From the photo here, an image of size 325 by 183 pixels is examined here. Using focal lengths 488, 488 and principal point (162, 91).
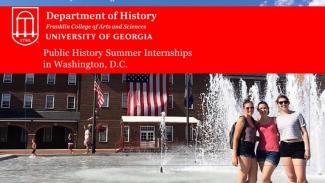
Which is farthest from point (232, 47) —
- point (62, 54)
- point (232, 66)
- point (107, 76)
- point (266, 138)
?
point (107, 76)

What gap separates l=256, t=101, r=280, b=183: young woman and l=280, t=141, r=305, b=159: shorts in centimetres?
12

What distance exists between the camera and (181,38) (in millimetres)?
10062

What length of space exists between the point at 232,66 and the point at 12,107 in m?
39.8

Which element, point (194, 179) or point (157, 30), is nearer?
point (157, 30)

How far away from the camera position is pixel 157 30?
1001 cm

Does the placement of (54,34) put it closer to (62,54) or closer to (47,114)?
(62,54)

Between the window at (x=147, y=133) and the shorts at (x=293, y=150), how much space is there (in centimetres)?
3821

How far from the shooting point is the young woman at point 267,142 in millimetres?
7645

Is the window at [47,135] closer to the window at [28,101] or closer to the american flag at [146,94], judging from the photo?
the window at [28,101]

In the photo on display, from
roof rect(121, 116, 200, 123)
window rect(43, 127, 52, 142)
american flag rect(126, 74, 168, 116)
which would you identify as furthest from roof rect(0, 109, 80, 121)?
american flag rect(126, 74, 168, 116)

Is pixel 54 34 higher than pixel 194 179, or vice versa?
pixel 54 34

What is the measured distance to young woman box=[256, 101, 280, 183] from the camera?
7645 mm

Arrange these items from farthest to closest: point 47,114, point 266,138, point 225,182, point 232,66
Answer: point 47,114, point 225,182, point 232,66, point 266,138

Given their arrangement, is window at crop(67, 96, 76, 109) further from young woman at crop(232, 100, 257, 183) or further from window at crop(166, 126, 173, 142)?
young woman at crop(232, 100, 257, 183)
